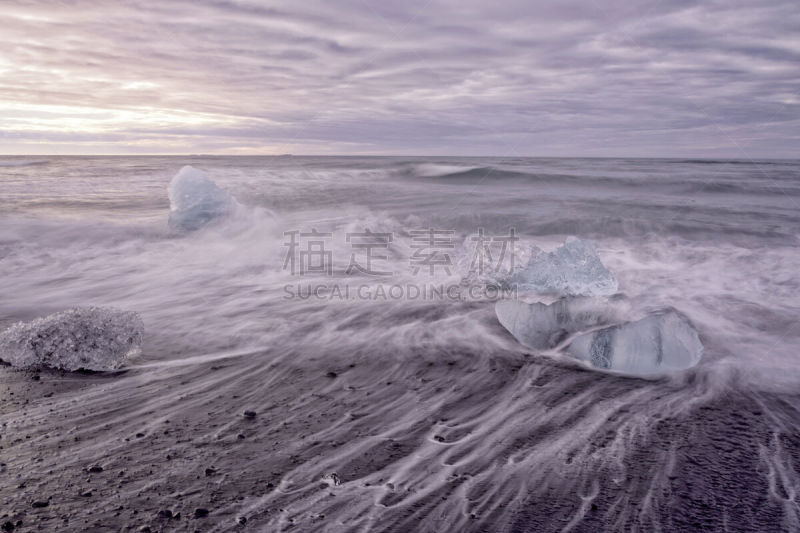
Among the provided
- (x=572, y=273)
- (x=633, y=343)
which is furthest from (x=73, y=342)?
(x=572, y=273)

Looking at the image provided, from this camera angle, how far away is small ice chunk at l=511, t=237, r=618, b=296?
4.62m

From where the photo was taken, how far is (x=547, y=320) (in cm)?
363

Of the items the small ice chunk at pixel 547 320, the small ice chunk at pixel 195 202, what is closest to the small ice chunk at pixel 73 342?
the small ice chunk at pixel 547 320

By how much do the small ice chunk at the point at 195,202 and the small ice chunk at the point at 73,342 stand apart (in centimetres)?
554

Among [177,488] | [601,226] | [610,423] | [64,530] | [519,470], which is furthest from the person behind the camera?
[601,226]

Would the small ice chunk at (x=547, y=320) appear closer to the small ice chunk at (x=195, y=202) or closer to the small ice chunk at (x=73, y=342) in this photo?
the small ice chunk at (x=73, y=342)

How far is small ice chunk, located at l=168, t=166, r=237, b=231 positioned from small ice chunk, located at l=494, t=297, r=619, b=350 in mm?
6696

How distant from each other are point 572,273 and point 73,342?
4156 mm

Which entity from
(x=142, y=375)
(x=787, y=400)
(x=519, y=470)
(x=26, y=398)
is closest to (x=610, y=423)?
(x=519, y=470)

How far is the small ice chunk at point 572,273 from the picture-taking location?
182 inches

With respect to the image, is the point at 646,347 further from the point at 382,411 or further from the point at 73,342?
the point at 73,342

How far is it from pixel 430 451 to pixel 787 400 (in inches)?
87.3

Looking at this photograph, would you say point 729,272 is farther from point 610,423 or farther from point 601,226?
point 610,423

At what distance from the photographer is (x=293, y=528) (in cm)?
173
